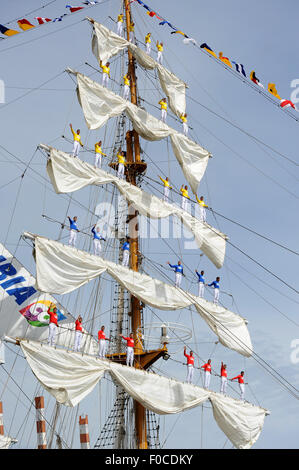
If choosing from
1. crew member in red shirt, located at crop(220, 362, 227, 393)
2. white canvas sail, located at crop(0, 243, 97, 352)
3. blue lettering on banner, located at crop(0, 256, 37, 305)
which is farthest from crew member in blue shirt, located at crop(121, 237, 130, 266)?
crew member in red shirt, located at crop(220, 362, 227, 393)

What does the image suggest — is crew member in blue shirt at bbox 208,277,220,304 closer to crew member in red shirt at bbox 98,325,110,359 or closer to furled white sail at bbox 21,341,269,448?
furled white sail at bbox 21,341,269,448

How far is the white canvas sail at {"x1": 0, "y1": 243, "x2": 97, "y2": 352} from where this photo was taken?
78.6 ft

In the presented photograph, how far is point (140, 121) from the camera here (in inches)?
1099

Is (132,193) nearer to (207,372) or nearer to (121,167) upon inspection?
(121,167)

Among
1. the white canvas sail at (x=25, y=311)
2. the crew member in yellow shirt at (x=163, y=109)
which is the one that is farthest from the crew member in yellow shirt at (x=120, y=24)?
the white canvas sail at (x=25, y=311)

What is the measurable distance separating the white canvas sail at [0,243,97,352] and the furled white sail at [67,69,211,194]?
626cm

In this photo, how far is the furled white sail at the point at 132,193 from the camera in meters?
23.7

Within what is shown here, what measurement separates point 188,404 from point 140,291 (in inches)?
162

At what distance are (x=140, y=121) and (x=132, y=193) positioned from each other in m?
3.43

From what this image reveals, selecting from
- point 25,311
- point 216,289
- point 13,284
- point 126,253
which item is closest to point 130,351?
point 126,253

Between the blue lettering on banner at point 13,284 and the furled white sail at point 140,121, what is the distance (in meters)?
6.01

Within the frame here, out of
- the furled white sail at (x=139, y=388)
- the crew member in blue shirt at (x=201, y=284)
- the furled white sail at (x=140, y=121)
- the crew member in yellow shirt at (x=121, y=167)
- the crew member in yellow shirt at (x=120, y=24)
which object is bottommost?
the furled white sail at (x=139, y=388)

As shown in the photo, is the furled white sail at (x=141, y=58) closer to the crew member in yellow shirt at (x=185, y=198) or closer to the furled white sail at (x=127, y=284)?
the crew member in yellow shirt at (x=185, y=198)

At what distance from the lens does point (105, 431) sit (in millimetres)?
24781
